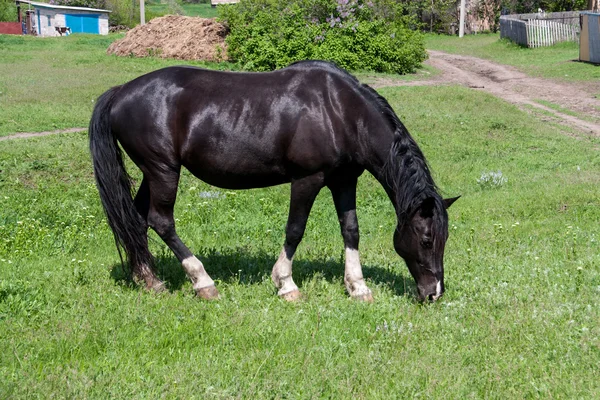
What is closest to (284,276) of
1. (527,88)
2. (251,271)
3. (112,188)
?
(251,271)

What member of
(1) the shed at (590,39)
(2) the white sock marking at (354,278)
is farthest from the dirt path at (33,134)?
(1) the shed at (590,39)

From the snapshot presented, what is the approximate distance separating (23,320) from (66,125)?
1100cm

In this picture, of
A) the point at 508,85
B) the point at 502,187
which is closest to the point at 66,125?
the point at 502,187

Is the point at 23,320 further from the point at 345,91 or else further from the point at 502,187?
the point at 502,187

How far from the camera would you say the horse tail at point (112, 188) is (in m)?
6.63

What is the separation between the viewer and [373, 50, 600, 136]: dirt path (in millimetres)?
18672

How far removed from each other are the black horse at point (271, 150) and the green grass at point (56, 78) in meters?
9.33

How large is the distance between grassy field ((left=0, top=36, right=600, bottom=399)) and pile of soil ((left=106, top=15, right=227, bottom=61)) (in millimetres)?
18360

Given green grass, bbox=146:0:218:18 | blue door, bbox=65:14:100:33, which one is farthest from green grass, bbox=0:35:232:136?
green grass, bbox=146:0:218:18

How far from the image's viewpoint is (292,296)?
6.45 meters

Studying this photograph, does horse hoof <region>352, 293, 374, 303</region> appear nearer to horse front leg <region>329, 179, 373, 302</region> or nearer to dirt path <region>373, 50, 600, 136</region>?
horse front leg <region>329, 179, 373, 302</region>

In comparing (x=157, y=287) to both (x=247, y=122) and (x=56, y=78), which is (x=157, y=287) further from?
(x=56, y=78)

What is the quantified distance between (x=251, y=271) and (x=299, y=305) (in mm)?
1190

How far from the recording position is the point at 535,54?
103ft
